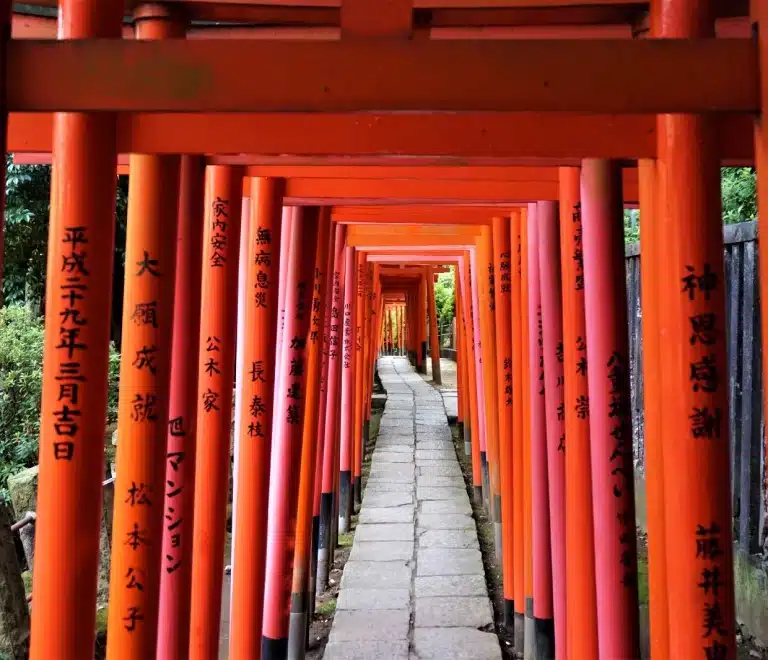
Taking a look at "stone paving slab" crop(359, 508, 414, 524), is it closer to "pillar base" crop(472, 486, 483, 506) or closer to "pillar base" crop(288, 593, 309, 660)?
"pillar base" crop(472, 486, 483, 506)

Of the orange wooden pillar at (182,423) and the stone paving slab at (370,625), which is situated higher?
the orange wooden pillar at (182,423)

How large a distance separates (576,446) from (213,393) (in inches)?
65.1

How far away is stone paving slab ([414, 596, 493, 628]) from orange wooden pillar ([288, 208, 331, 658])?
3.08 ft

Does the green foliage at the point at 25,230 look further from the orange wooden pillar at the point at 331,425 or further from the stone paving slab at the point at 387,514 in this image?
A: the stone paving slab at the point at 387,514

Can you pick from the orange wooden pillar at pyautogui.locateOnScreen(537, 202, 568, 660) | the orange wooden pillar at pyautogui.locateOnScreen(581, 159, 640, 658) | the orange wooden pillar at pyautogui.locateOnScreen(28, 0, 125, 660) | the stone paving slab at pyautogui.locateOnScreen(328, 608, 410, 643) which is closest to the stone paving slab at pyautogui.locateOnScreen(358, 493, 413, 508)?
the stone paving slab at pyautogui.locateOnScreen(328, 608, 410, 643)

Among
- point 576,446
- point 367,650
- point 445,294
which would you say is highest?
point 445,294

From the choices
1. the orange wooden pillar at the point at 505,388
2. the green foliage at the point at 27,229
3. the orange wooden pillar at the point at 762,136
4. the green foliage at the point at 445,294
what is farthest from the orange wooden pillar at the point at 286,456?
the green foliage at the point at 445,294

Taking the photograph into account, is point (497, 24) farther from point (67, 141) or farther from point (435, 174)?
point (67, 141)

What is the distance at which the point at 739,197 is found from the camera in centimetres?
693

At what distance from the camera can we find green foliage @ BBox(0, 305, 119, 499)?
6969mm

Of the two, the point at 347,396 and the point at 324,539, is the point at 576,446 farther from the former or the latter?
the point at 347,396

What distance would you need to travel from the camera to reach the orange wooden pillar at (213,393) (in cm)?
313

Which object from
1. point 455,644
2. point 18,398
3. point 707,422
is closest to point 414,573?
point 455,644

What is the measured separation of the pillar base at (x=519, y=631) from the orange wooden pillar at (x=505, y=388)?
0.88ft
